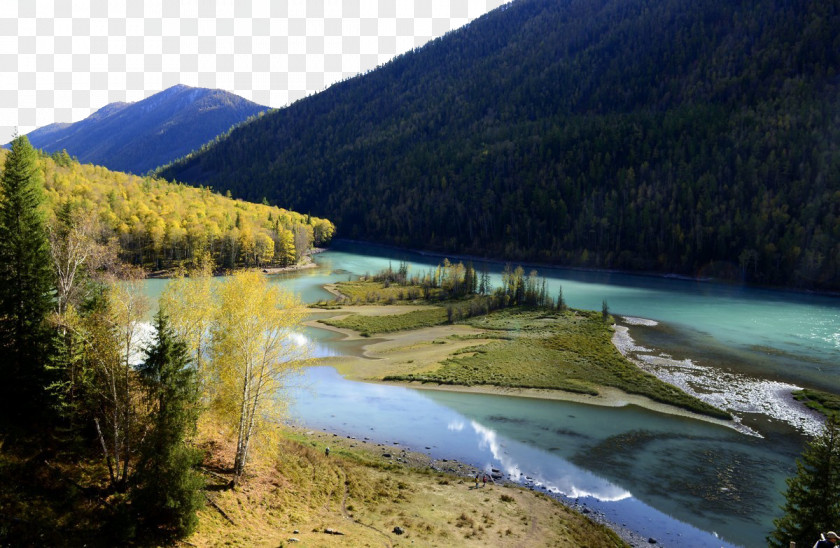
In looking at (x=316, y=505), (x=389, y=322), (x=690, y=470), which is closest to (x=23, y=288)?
(x=316, y=505)

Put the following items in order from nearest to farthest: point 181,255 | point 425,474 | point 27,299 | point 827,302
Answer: point 27,299, point 425,474, point 827,302, point 181,255

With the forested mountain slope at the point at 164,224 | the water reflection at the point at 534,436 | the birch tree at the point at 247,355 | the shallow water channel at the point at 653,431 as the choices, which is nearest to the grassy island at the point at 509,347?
the shallow water channel at the point at 653,431

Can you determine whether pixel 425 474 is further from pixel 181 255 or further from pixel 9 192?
pixel 181 255

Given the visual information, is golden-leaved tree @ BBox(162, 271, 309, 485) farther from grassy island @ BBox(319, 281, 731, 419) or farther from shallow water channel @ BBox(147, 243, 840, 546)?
grassy island @ BBox(319, 281, 731, 419)

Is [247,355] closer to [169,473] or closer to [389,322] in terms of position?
[169,473]

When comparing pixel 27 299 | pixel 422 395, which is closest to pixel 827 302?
pixel 422 395

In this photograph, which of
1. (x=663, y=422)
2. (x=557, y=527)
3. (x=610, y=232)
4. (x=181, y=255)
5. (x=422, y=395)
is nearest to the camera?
(x=557, y=527)
